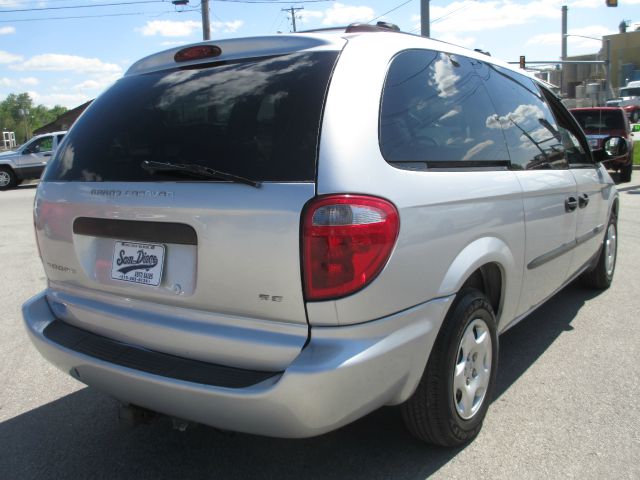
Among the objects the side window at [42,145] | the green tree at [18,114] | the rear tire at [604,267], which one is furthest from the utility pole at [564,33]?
the green tree at [18,114]

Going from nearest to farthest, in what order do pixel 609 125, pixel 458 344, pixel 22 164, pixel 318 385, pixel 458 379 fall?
→ pixel 318 385, pixel 458 344, pixel 458 379, pixel 609 125, pixel 22 164

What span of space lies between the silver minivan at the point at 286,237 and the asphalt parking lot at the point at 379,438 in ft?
0.72

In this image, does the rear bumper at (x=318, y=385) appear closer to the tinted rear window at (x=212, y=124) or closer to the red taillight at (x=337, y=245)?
the red taillight at (x=337, y=245)

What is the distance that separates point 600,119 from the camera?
559 inches

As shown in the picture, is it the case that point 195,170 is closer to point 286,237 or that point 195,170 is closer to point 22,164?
point 286,237

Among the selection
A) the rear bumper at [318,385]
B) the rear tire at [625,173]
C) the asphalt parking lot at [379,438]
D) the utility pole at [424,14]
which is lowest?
the asphalt parking lot at [379,438]

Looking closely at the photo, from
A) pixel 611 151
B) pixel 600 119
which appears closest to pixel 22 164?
pixel 600 119

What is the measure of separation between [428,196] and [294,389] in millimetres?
936

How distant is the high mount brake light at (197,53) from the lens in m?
2.71

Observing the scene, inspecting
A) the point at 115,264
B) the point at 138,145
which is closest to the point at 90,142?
the point at 138,145

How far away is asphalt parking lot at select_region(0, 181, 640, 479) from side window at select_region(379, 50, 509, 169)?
4.44ft

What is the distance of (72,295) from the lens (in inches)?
109

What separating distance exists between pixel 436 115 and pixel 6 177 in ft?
68.6

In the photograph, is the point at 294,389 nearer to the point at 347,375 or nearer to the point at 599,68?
the point at 347,375
